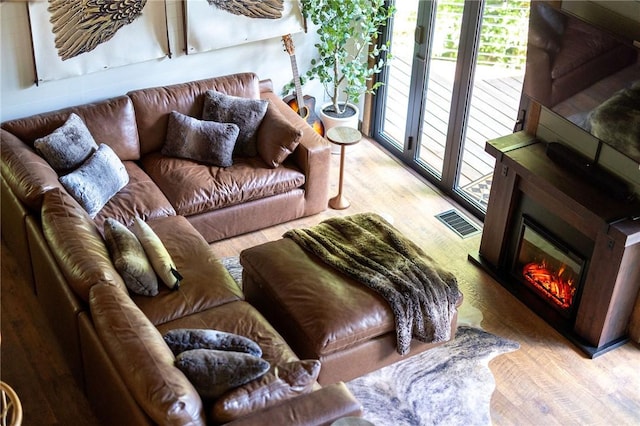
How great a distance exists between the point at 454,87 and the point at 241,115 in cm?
144

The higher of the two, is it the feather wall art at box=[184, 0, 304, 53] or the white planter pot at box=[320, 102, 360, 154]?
the feather wall art at box=[184, 0, 304, 53]

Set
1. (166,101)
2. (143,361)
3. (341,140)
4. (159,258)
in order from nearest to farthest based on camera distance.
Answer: (143,361), (159,258), (166,101), (341,140)

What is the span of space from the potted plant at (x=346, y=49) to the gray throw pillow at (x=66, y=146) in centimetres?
193

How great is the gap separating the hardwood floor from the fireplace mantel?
0.11 m

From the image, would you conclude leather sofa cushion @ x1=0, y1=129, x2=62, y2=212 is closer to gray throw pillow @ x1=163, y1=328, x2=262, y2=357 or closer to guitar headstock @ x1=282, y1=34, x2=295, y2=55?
gray throw pillow @ x1=163, y1=328, x2=262, y2=357

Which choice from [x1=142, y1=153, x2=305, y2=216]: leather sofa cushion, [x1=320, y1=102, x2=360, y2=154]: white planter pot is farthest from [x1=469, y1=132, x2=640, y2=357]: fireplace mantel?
[x1=320, y1=102, x2=360, y2=154]: white planter pot

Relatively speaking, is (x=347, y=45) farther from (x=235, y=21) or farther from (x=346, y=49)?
(x=235, y=21)

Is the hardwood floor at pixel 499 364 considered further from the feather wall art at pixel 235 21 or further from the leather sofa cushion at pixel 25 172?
the feather wall art at pixel 235 21

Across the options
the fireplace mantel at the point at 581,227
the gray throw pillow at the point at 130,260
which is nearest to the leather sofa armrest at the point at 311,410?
the gray throw pillow at the point at 130,260

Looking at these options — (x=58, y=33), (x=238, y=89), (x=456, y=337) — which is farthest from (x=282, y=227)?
(x=58, y=33)

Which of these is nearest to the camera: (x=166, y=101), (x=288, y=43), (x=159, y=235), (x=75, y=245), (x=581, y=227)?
(x=75, y=245)

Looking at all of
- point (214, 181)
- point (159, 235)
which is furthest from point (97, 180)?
point (214, 181)

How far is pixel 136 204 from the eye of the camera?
480 cm

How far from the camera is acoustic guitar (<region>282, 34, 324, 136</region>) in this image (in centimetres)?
599
